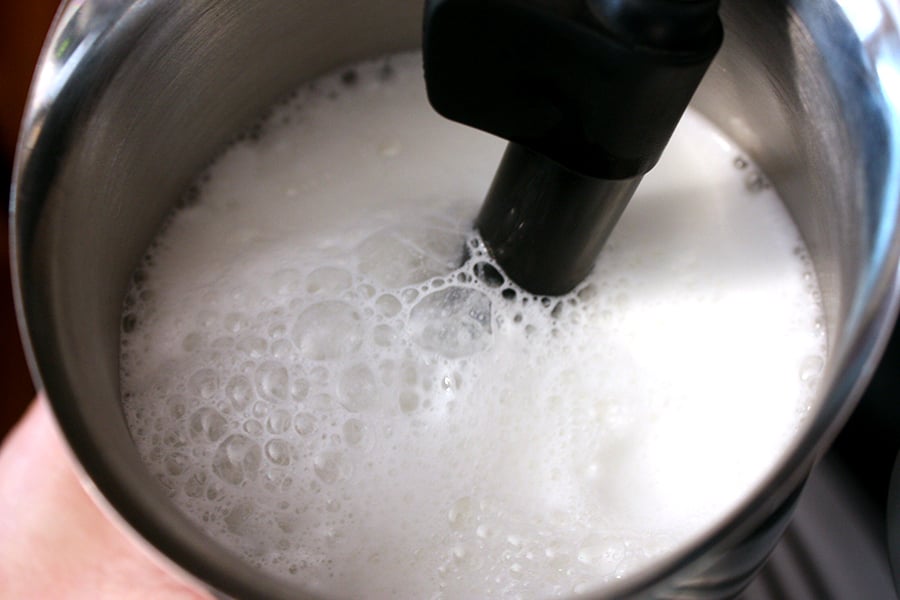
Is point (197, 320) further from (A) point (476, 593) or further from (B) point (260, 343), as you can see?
(A) point (476, 593)

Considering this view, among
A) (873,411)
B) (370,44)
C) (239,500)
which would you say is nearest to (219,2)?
(370,44)

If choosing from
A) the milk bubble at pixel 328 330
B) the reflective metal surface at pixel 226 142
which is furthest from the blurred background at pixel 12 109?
the milk bubble at pixel 328 330

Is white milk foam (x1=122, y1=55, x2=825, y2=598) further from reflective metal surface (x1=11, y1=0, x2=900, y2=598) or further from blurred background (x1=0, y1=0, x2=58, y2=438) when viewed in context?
blurred background (x1=0, y1=0, x2=58, y2=438)

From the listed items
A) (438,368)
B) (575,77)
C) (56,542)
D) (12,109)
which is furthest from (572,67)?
(12,109)

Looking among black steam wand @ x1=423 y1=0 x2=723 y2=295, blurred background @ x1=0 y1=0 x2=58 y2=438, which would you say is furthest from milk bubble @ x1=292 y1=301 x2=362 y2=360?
blurred background @ x1=0 y1=0 x2=58 y2=438

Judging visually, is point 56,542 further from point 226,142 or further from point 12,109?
point 12,109

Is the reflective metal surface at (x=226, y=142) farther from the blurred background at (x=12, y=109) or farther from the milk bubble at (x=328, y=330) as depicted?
the blurred background at (x=12, y=109)
